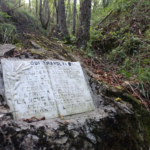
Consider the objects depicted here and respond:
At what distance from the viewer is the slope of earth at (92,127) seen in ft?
4.07

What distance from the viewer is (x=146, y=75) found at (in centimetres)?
287

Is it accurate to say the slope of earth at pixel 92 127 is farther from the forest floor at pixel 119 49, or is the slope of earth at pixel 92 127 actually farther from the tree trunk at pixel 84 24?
the tree trunk at pixel 84 24

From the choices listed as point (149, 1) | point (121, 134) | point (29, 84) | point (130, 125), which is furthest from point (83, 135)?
point (149, 1)

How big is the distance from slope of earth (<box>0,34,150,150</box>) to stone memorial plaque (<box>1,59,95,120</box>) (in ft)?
0.32

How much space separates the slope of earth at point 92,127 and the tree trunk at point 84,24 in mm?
2701

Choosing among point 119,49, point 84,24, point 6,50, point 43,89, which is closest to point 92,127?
point 43,89

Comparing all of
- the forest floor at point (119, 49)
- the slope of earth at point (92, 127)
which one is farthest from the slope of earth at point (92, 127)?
the forest floor at point (119, 49)

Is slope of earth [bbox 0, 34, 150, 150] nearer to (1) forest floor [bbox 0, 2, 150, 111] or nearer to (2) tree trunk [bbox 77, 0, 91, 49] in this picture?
(1) forest floor [bbox 0, 2, 150, 111]

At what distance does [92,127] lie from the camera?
162 centimetres

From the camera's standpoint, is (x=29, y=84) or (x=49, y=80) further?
(x=49, y=80)

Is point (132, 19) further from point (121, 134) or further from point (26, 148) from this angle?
point (26, 148)

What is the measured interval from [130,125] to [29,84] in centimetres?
138

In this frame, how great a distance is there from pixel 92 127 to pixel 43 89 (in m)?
0.73

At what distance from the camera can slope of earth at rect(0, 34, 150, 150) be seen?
1241 millimetres
